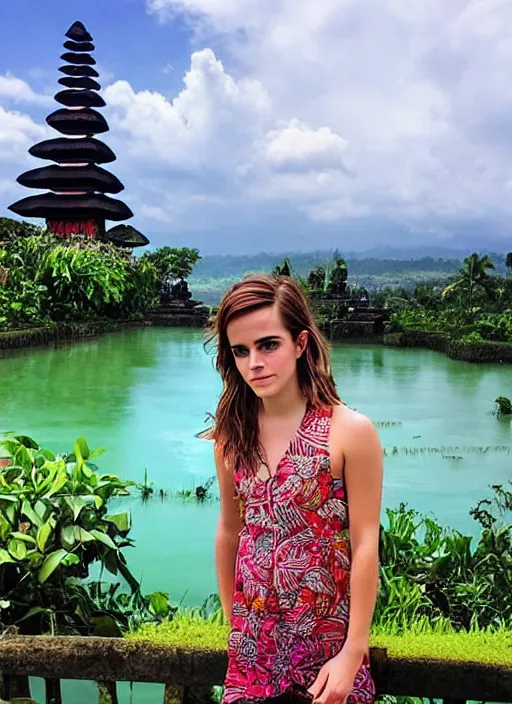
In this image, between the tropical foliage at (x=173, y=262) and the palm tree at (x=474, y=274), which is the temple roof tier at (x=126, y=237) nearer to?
the tropical foliage at (x=173, y=262)

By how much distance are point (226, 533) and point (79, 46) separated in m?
22.7

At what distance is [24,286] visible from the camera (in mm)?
11367

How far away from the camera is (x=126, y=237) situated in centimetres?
1938

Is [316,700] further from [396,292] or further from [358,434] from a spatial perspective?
[396,292]

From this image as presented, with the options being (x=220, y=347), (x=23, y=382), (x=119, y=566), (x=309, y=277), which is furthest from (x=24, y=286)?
(x=220, y=347)

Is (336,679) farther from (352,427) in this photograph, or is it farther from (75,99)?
(75,99)

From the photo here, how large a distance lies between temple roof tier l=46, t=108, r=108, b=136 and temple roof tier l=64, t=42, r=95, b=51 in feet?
6.78

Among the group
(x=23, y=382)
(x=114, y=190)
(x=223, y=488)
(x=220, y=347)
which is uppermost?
(x=114, y=190)

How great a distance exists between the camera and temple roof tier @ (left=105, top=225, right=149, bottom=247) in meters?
19.2

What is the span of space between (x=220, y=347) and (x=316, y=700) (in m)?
0.44

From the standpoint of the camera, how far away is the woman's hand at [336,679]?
937 mm

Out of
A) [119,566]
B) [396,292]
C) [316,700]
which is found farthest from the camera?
[396,292]

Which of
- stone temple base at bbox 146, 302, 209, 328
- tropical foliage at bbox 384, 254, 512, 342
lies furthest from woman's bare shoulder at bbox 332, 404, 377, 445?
stone temple base at bbox 146, 302, 209, 328

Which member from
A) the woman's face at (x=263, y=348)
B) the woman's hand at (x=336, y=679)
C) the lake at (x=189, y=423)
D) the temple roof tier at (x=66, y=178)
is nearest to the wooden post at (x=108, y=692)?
the woman's hand at (x=336, y=679)
